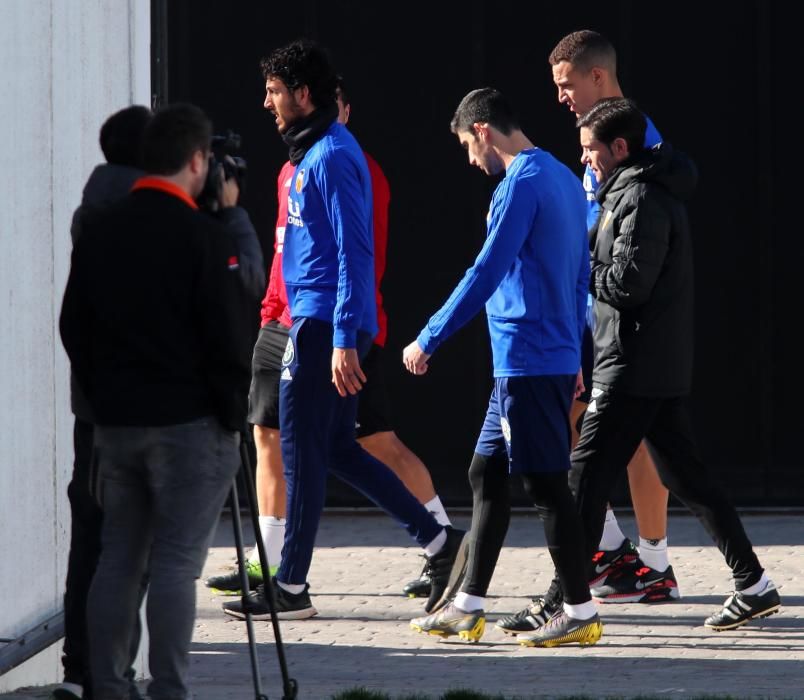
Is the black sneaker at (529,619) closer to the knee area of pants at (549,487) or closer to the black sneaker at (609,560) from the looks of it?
the knee area of pants at (549,487)

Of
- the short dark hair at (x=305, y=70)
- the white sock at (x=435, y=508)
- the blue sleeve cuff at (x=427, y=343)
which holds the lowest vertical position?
the white sock at (x=435, y=508)

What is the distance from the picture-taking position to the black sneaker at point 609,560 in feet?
24.5

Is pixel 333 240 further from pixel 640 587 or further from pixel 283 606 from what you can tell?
pixel 640 587

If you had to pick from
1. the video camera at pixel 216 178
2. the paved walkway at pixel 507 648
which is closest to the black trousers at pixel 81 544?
the paved walkway at pixel 507 648

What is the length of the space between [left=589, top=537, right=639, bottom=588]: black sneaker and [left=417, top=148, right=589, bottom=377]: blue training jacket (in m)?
1.31

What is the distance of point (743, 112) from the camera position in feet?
30.9

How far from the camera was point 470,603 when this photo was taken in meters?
6.55

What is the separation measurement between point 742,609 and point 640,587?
0.65 metres

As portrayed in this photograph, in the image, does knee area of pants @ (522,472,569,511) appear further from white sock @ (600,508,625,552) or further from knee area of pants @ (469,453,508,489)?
white sock @ (600,508,625,552)

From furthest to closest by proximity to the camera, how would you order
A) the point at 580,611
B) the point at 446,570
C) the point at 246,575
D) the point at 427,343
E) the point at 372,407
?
1. the point at 372,407
2. the point at 446,570
3. the point at 580,611
4. the point at 427,343
5. the point at 246,575

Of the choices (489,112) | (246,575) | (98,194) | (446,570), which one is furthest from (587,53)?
(246,575)

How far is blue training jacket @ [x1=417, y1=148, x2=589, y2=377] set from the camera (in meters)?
6.30

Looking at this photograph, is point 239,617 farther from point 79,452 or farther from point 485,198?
point 485,198

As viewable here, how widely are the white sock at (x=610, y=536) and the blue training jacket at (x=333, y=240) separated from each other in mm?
1397
